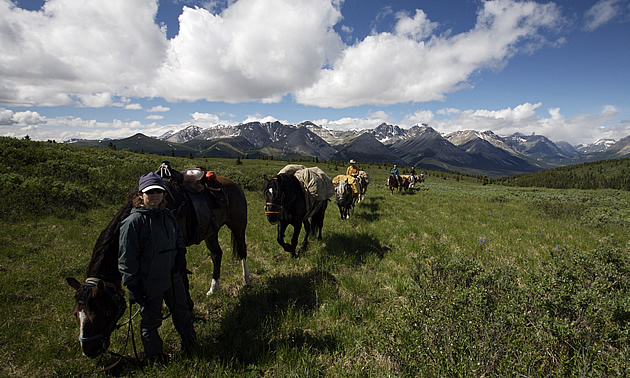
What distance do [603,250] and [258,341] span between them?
723 centimetres

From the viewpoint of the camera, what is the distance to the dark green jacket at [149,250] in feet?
10.7

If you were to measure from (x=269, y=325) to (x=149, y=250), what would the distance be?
8.03 ft

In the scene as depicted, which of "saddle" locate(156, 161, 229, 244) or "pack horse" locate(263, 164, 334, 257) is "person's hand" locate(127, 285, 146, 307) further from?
"pack horse" locate(263, 164, 334, 257)

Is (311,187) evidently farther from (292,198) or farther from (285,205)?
(285,205)

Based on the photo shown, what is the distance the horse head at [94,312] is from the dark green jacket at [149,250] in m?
0.34

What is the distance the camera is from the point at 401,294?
532 centimetres

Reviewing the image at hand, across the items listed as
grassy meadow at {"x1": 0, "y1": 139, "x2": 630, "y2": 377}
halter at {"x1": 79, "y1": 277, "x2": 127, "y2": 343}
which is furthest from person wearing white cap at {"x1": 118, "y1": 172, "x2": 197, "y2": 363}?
grassy meadow at {"x1": 0, "y1": 139, "x2": 630, "y2": 377}

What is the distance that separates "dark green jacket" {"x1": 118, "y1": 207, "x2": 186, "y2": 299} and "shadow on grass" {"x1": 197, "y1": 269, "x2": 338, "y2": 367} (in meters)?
1.37

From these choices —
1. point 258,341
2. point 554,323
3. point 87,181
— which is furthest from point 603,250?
point 87,181

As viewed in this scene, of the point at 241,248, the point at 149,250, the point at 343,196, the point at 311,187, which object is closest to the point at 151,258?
the point at 149,250

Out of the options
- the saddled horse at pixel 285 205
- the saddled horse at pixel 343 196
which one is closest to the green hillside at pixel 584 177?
→ the saddled horse at pixel 343 196

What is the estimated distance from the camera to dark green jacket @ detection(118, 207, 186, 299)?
326 cm

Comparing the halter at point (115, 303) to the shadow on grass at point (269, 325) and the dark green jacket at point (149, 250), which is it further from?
the shadow on grass at point (269, 325)

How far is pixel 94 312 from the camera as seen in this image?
10.3 ft
